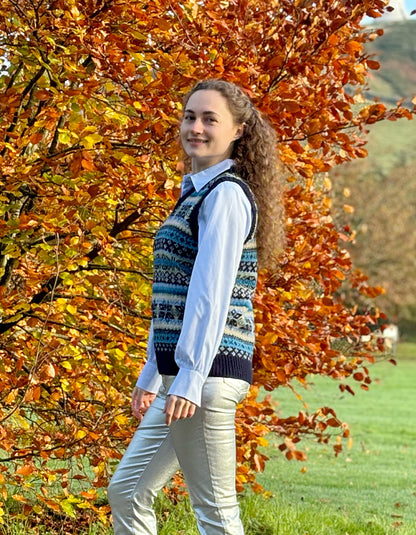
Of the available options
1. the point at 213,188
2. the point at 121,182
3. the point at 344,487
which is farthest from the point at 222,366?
the point at 344,487

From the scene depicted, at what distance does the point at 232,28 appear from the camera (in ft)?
14.0

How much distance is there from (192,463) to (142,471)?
0.22m

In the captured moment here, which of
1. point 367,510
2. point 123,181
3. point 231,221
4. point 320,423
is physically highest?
point 123,181

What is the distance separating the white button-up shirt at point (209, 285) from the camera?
2.67m

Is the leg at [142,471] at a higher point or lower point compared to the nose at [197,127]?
lower

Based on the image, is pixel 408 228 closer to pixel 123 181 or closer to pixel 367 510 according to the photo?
pixel 367 510

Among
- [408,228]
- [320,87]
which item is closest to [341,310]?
[320,87]

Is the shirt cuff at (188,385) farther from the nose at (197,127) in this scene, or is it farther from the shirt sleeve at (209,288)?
the nose at (197,127)

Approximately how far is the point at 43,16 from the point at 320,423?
2.62 m

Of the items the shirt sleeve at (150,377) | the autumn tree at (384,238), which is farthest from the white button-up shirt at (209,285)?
the autumn tree at (384,238)

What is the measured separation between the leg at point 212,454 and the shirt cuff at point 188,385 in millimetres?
82

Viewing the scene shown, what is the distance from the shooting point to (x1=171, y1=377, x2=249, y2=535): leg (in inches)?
108

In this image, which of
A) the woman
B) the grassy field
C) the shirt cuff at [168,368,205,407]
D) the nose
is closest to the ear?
the woman

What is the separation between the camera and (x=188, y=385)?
104 inches
